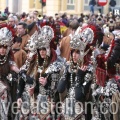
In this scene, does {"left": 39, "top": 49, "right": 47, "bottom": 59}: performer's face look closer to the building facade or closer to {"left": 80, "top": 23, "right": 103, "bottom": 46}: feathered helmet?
{"left": 80, "top": 23, "right": 103, "bottom": 46}: feathered helmet

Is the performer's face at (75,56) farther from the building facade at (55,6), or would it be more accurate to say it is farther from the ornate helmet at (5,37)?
the building facade at (55,6)

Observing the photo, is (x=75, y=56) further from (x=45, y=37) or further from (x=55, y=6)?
(x=55, y=6)

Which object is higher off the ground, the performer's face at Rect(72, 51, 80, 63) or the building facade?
the performer's face at Rect(72, 51, 80, 63)

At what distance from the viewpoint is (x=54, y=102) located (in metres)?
7.14

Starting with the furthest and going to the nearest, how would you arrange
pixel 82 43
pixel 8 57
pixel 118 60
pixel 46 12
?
pixel 46 12 → pixel 8 57 → pixel 82 43 → pixel 118 60

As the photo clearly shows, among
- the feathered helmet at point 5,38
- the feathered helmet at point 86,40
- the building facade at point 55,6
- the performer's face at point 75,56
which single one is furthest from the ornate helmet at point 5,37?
the building facade at point 55,6

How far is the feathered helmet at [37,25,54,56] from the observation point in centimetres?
711

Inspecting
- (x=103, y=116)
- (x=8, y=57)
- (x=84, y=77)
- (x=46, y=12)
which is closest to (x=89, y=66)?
(x=84, y=77)

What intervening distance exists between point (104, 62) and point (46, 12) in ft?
88.8

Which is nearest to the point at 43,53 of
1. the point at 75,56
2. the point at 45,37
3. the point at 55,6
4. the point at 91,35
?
the point at 45,37

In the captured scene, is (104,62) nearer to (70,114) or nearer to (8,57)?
(70,114)

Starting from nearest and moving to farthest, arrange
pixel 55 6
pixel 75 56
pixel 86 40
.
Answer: pixel 75 56, pixel 86 40, pixel 55 6

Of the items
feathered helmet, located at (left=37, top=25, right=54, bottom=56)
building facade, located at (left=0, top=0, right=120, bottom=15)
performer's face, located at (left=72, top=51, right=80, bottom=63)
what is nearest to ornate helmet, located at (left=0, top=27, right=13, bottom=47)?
feathered helmet, located at (left=37, top=25, right=54, bottom=56)

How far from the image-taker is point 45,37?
23.6ft
